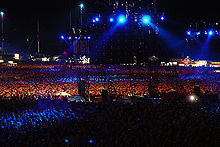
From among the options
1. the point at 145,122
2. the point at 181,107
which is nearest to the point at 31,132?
the point at 145,122

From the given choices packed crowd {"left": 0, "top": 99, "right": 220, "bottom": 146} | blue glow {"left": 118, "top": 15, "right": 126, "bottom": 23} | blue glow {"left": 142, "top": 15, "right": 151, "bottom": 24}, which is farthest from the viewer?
blue glow {"left": 118, "top": 15, "right": 126, "bottom": 23}

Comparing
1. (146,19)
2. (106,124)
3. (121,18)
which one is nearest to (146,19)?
(146,19)

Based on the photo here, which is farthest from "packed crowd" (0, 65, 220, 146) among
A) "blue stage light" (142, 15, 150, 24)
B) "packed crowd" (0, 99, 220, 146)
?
"blue stage light" (142, 15, 150, 24)

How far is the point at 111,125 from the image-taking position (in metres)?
7.09

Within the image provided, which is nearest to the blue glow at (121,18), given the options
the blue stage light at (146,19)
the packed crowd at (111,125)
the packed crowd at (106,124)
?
the blue stage light at (146,19)

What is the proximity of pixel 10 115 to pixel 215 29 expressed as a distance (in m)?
22.9

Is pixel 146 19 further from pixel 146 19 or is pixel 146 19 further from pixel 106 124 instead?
pixel 106 124

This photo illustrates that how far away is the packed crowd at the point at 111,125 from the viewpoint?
6.10m

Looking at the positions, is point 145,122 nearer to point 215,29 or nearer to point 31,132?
point 31,132

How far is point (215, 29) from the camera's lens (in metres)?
26.6

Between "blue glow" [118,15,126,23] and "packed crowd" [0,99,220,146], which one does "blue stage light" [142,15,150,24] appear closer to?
"blue glow" [118,15,126,23]

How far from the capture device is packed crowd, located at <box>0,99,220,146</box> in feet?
20.0

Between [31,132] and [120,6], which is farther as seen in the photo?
[120,6]

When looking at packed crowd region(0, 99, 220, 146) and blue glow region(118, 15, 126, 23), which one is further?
blue glow region(118, 15, 126, 23)
